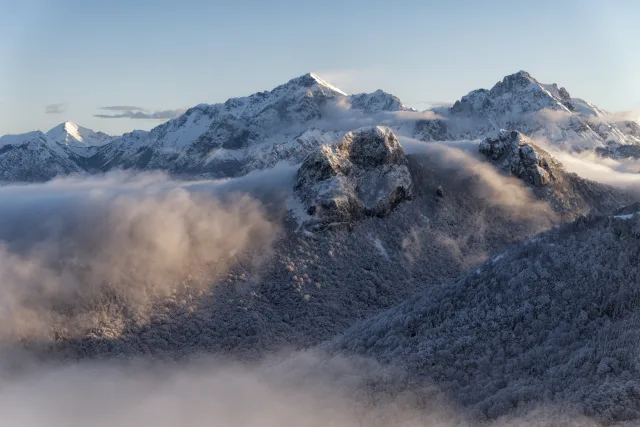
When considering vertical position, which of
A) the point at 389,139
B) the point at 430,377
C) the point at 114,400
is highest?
the point at 389,139

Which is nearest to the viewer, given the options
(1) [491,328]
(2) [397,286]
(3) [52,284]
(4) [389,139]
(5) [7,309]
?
(1) [491,328]

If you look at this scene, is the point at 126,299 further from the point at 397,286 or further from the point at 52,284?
the point at 397,286

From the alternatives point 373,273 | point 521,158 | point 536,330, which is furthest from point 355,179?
point 536,330

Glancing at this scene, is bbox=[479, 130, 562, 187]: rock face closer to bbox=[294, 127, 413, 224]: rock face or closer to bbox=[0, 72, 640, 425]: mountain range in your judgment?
bbox=[0, 72, 640, 425]: mountain range

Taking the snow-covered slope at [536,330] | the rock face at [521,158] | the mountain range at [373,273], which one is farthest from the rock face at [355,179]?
the snow-covered slope at [536,330]

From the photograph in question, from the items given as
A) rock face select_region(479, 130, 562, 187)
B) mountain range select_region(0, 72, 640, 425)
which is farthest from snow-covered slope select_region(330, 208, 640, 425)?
rock face select_region(479, 130, 562, 187)

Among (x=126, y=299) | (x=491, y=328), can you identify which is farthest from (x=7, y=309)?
(x=491, y=328)
